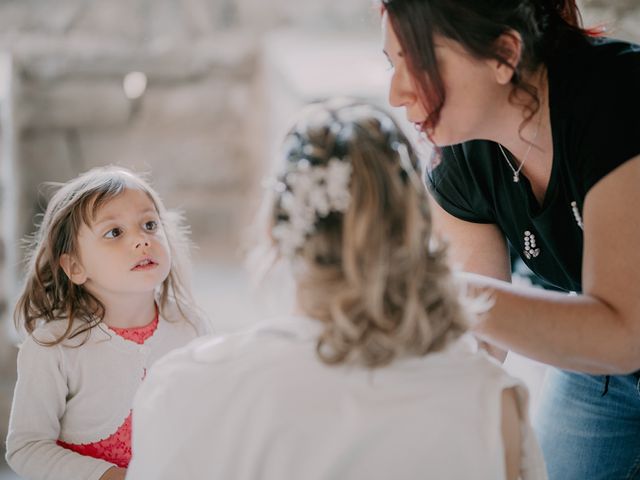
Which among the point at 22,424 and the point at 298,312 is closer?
the point at 298,312

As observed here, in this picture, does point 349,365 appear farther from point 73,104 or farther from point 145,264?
point 73,104

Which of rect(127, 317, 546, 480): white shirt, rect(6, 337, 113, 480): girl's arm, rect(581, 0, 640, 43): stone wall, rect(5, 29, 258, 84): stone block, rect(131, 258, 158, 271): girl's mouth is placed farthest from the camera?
rect(5, 29, 258, 84): stone block

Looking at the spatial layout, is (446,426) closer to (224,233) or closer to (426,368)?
(426,368)

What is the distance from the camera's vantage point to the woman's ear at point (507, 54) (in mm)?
1182

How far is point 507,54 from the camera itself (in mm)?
1188

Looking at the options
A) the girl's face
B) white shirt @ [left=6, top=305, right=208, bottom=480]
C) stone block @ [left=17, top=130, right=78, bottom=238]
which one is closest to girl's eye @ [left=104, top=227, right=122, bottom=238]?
the girl's face

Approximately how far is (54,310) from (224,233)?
1.91 metres

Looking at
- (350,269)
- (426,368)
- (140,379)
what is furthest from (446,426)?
(140,379)

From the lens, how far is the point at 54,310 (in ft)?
4.54

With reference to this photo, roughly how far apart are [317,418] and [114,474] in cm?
48

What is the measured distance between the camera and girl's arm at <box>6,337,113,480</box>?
49.4 inches

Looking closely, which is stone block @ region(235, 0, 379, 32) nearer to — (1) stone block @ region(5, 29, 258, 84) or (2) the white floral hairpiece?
(1) stone block @ region(5, 29, 258, 84)

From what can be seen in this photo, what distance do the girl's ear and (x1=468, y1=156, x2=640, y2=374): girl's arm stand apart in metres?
0.66

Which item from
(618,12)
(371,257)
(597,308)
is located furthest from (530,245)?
(618,12)
